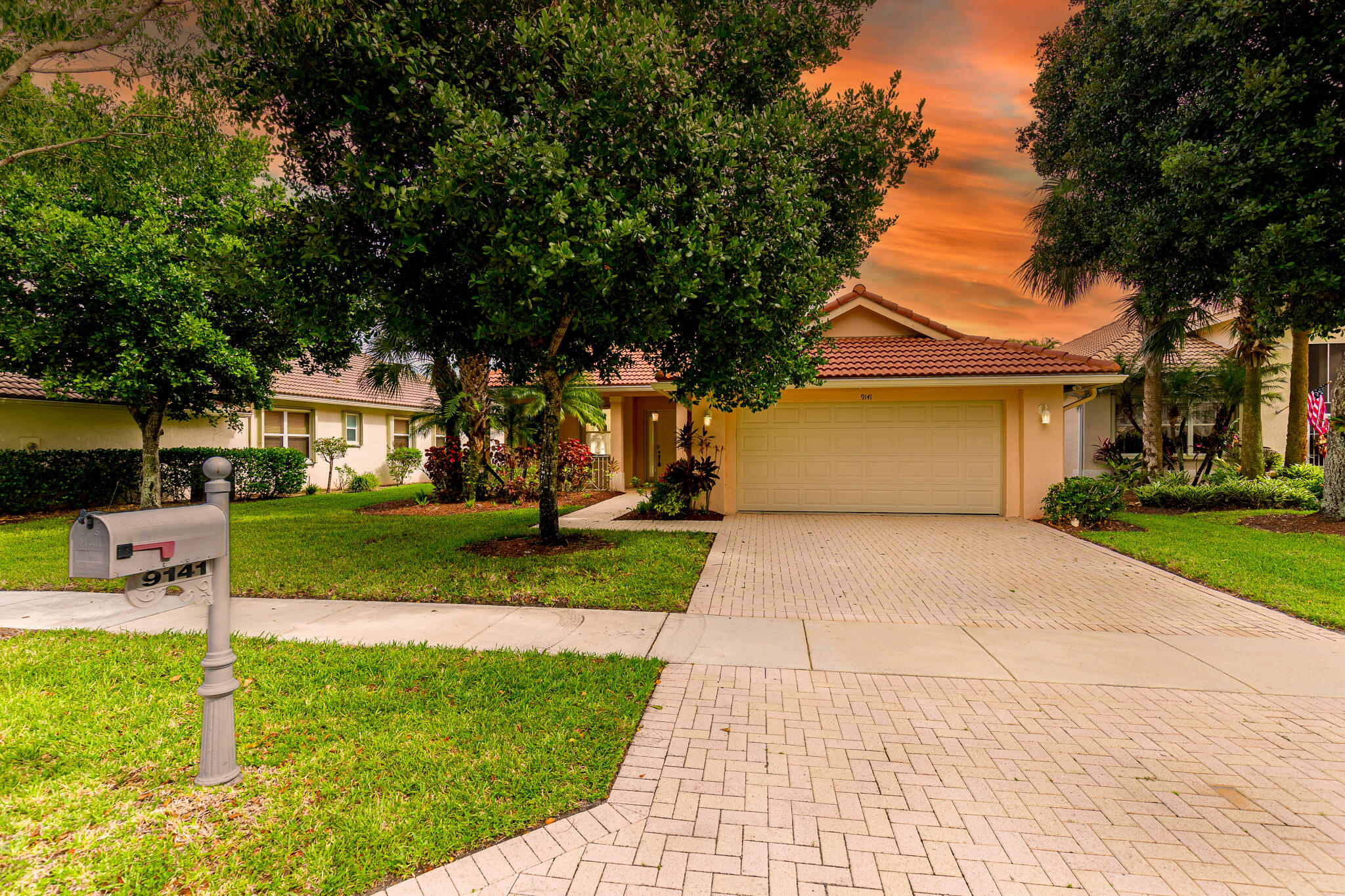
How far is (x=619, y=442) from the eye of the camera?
16594 mm

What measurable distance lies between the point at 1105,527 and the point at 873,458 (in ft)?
14.3

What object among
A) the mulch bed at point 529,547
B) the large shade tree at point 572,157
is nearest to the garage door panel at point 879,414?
the large shade tree at point 572,157

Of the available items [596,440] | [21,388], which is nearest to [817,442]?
[596,440]

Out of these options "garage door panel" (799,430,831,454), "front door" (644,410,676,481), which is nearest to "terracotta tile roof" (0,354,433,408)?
"front door" (644,410,676,481)

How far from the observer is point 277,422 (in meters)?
17.8

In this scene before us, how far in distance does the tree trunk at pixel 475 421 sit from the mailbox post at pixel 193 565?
423 inches

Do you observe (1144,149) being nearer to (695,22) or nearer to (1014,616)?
(695,22)

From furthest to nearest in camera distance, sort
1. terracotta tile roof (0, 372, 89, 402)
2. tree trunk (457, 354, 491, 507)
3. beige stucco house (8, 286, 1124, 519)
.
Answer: tree trunk (457, 354, 491, 507) < terracotta tile roof (0, 372, 89, 402) < beige stucco house (8, 286, 1124, 519)

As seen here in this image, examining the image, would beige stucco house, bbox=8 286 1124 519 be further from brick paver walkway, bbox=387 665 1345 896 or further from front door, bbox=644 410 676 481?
brick paver walkway, bbox=387 665 1345 896

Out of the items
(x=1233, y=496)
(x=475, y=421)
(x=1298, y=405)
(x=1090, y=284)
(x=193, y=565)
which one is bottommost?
(x=1233, y=496)

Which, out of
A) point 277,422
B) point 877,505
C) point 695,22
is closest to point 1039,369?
point 877,505

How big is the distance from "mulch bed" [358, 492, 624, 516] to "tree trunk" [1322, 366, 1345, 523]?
14.6 meters

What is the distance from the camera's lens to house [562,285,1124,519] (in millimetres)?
11914

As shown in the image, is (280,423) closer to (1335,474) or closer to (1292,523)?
(1292,523)
